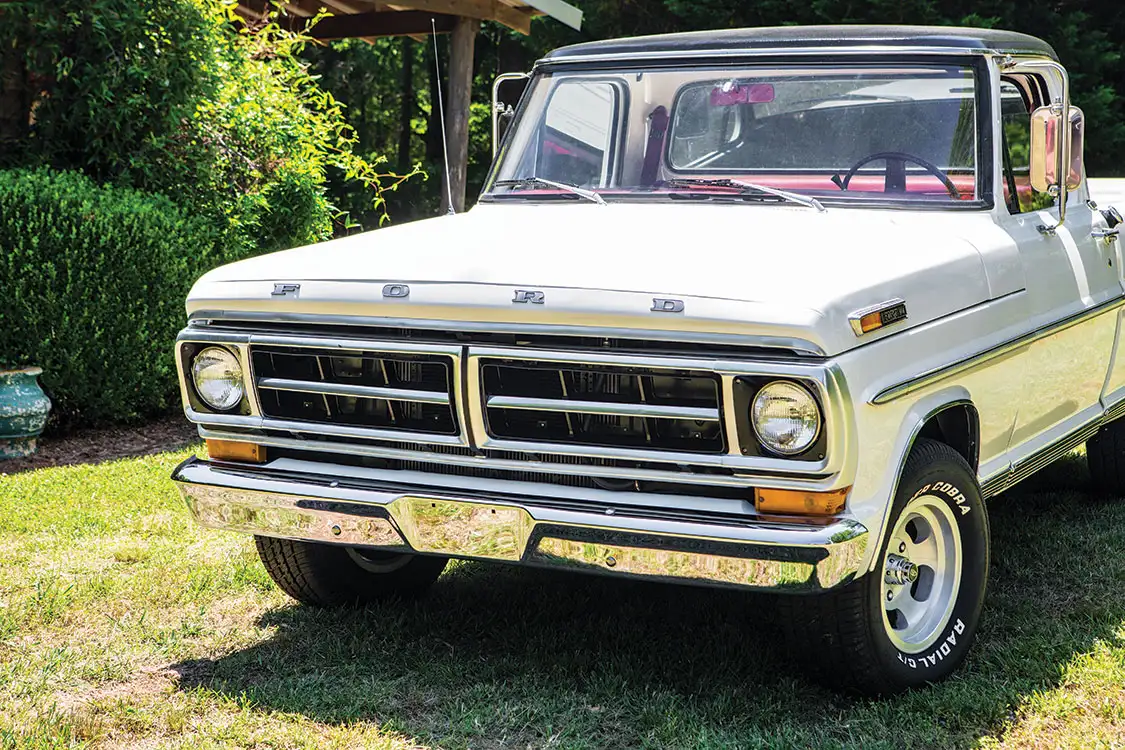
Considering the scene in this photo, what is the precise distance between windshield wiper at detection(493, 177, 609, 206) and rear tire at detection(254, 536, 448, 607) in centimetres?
138

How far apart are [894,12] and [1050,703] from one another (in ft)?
45.4

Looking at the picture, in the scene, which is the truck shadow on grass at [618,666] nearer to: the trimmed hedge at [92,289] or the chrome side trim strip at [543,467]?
the chrome side trim strip at [543,467]

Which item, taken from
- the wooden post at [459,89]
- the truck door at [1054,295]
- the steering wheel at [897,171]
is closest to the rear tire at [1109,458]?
the truck door at [1054,295]

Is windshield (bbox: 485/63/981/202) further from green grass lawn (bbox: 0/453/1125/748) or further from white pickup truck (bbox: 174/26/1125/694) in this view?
green grass lawn (bbox: 0/453/1125/748)

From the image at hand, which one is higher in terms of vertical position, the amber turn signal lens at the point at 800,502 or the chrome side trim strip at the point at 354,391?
the chrome side trim strip at the point at 354,391

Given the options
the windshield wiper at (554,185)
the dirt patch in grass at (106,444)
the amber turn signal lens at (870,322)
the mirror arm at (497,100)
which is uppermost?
the mirror arm at (497,100)

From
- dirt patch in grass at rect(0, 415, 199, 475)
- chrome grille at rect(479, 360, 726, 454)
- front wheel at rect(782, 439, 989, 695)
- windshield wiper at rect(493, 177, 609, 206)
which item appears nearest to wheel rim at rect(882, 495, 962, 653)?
front wheel at rect(782, 439, 989, 695)

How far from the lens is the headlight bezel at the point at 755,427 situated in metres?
3.34

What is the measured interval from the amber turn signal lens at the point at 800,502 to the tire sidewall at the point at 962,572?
11.2 inches

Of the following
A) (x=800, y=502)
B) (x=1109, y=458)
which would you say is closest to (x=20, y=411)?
(x=800, y=502)

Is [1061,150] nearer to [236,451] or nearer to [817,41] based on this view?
[817,41]

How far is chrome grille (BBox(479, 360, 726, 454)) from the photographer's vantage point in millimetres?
3500

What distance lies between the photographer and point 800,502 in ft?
11.3

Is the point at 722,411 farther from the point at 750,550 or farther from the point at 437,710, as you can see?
the point at 437,710
